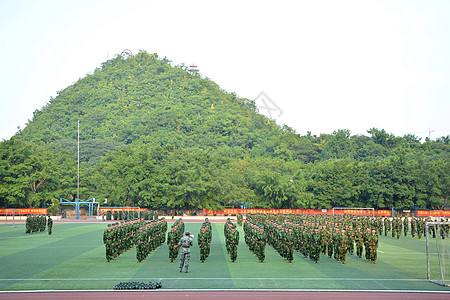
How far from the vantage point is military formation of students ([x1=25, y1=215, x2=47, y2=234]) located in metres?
37.3

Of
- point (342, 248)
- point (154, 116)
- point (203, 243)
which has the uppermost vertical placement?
point (154, 116)

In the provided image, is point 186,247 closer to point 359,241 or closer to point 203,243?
point 203,243

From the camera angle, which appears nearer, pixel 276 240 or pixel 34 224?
pixel 276 240

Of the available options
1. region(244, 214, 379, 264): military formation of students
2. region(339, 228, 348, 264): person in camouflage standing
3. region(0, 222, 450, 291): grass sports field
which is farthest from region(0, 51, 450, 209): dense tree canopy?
region(339, 228, 348, 264): person in camouflage standing

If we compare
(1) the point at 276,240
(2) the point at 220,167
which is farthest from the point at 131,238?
(2) the point at 220,167

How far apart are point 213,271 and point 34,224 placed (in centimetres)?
2424

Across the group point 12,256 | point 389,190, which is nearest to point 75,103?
point 389,190

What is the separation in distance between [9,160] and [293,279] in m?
61.2

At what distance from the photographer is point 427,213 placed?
65375mm

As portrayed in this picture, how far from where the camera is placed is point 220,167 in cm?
7888

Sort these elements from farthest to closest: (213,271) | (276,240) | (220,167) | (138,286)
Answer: (220,167) → (276,240) → (213,271) → (138,286)

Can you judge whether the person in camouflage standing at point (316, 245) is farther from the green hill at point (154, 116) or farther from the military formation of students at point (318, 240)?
the green hill at point (154, 116)

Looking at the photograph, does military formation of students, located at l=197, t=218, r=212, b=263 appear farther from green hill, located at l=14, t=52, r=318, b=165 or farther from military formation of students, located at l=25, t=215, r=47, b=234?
green hill, located at l=14, t=52, r=318, b=165

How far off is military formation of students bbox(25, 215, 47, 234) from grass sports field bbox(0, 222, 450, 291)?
12145 millimetres
